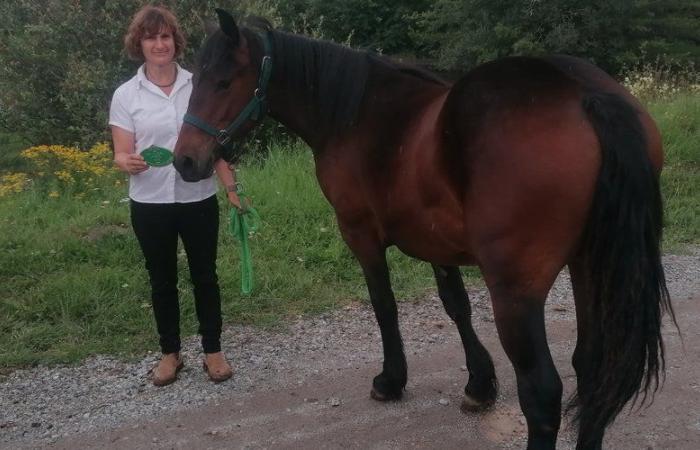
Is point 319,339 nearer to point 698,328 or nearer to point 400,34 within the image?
point 698,328

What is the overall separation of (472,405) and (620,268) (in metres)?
1.22

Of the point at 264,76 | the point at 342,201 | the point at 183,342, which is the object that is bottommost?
the point at 183,342

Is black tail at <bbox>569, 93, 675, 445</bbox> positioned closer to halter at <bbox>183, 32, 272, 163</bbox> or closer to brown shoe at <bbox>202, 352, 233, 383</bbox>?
halter at <bbox>183, 32, 272, 163</bbox>

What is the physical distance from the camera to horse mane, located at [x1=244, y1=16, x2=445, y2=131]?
2.87 meters

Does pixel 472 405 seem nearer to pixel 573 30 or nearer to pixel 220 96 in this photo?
pixel 220 96

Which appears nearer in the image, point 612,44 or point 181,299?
point 181,299

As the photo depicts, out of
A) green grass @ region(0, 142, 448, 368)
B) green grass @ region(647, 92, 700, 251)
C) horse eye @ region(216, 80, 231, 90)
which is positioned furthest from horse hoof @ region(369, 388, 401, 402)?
green grass @ region(647, 92, 700, 251)

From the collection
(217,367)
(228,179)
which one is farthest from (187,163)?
(217,367)

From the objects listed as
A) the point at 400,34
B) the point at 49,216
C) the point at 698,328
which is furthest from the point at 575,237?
the point at 400,34

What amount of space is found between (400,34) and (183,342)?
22022mm

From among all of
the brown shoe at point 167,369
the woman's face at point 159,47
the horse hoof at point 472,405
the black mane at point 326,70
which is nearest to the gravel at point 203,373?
the brown shoe at point 167,369

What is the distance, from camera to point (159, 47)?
3104mm

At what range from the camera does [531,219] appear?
2125mm

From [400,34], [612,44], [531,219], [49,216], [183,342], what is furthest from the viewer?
[400,34]
